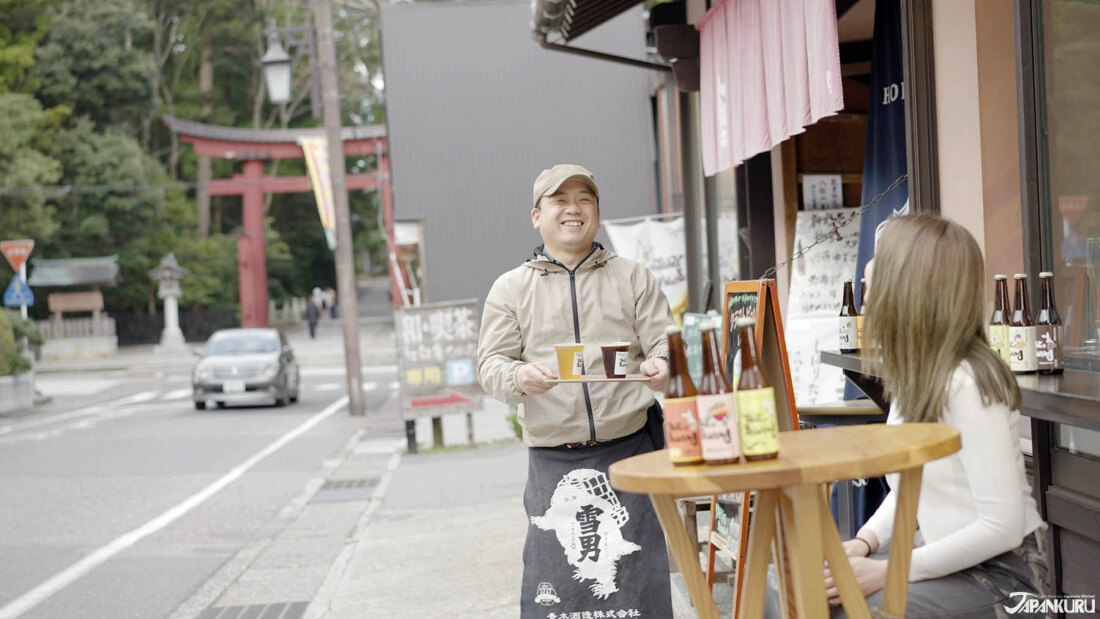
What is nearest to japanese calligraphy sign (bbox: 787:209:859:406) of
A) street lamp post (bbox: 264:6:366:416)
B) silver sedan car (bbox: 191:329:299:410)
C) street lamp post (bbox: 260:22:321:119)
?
street lamp post (bbox: 264:6:366:416)

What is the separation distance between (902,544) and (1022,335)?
116cm

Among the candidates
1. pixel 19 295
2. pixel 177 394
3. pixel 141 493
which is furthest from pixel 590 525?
pixel 19 295

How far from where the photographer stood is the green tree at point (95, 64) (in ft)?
137

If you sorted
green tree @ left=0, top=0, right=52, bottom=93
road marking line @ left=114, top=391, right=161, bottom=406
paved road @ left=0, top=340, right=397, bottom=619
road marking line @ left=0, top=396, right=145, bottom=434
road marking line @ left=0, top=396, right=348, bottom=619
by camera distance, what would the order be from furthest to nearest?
green tree @ left=0, top=0, right=52, bottom=93, road marking line @ left=114, top=391, right=161, bottom=406, road marking line @ left=0, top=396, right=145, bottom=434, paved road @ left=0, top=340, right=397, bottom=619, road marking line @ left=0, top=396, right=348, bottom=619

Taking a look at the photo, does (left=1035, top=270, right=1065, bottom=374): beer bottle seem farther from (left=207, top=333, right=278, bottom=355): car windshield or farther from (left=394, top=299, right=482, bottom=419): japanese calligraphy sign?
(left=207, top=333, right=278, bottom=355): car windshield

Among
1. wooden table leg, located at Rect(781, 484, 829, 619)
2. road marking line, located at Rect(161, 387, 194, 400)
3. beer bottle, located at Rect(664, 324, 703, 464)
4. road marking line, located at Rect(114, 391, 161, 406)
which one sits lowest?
road marking line, located at Rect(161, 387, 194, 400)

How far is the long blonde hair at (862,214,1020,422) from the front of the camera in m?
2.71

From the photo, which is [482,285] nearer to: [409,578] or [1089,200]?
[409,578]

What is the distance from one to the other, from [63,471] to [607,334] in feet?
32.7

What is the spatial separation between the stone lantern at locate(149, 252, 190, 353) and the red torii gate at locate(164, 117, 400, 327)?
246 cm

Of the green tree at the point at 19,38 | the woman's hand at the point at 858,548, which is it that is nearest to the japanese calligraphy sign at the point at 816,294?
the woman's hand at the point at 858,548

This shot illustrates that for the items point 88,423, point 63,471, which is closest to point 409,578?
point 63,471

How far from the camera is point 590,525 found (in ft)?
13.4

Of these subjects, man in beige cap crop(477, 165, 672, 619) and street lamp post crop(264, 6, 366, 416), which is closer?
man in beige cap crop(477, 165, 672, 619)
